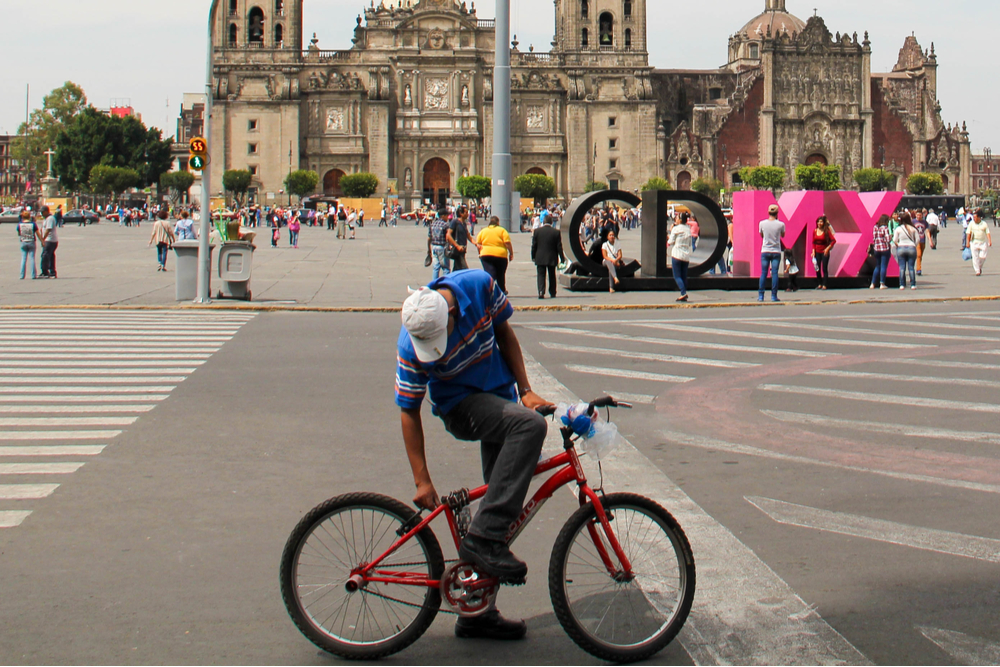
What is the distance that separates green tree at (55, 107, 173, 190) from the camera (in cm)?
10156

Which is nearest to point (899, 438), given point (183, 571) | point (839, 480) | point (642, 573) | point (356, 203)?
point (839, 480)

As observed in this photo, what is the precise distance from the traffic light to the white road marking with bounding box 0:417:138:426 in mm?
10295

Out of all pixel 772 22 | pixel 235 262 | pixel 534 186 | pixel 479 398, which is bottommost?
pixel 479 398

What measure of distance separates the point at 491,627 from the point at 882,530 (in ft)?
8.53

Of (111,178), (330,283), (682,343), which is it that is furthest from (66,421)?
(111,178)

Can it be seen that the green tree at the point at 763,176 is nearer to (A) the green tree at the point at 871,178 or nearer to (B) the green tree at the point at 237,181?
(A) the green tree at the point at 871,178

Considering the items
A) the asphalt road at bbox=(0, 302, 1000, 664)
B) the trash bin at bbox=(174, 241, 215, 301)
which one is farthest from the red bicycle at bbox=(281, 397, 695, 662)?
the trash bin at bbox=(174, 241, 215, 301)

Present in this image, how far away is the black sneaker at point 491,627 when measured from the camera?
15.6 feet

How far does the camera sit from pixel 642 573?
470 cm

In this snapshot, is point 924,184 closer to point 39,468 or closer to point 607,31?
point 607,31

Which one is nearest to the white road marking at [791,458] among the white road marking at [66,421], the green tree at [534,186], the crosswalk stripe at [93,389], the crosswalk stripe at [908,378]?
the crosswalk stripe at [908,378]

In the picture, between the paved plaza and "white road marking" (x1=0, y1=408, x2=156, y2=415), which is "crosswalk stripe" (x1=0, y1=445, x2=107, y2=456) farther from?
the paved plaza

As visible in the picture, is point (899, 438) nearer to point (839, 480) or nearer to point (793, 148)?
point (839, 480)

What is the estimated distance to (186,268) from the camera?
19.8 m
